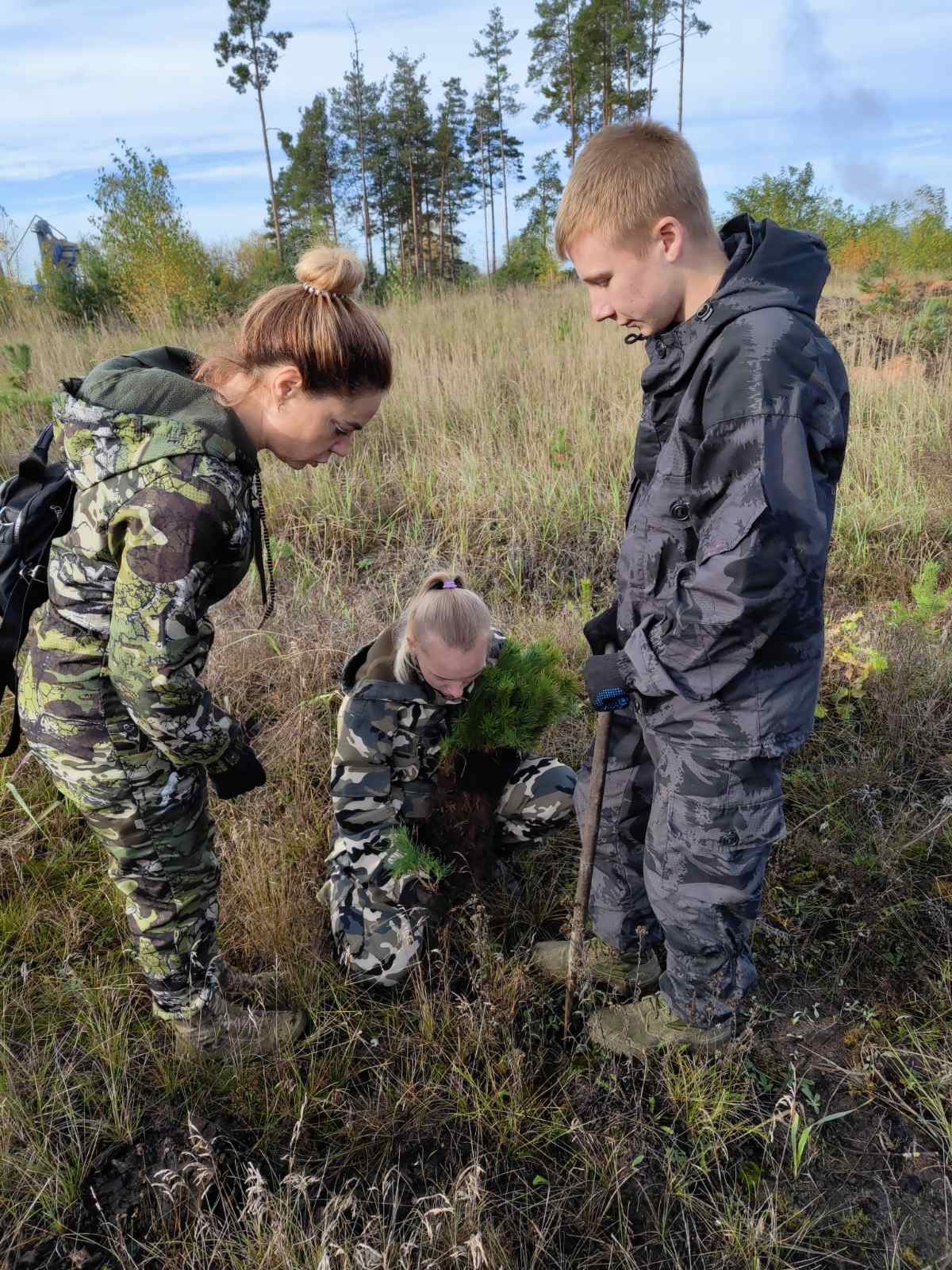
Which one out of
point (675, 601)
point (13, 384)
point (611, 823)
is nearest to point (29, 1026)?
point (611, 823)

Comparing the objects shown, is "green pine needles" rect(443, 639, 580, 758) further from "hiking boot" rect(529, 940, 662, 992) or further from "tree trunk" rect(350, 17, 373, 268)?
"tree trunk" rect(350, 17, 373, 268)

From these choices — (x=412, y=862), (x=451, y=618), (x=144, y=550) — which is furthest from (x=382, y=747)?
(x=144, y=550)

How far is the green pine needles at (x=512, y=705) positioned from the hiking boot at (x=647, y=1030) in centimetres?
74

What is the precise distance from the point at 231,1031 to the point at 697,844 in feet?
4.09

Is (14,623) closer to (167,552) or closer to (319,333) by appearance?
(167,552)

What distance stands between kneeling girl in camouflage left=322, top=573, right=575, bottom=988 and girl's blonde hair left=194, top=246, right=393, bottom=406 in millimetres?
712

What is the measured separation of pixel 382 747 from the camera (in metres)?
2.22

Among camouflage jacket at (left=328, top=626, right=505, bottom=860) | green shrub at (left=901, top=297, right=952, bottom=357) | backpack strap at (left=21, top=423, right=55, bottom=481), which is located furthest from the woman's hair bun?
green shrub at (left=901, top=297, right=952, bottom=357)

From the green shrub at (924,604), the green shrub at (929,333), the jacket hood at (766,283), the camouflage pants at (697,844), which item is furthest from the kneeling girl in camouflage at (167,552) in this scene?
the green shrub at (929,333)

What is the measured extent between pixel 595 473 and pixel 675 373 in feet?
10.9

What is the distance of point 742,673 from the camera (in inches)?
57.2

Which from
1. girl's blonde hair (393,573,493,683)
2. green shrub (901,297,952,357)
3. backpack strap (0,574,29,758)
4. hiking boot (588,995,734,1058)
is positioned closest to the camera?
backpack strap (0,574,29,758)

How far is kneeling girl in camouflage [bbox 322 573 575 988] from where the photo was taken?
205 centimetres

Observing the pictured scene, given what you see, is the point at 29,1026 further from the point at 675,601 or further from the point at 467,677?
the point at 675,601
